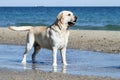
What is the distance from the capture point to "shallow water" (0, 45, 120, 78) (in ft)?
42.9

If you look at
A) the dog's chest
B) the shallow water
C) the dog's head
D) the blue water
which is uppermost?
the dog's head

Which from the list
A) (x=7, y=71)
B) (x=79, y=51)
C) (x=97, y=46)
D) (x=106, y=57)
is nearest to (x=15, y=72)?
(x=7, y=71)

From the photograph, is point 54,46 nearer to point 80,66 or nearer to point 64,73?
point 80,66

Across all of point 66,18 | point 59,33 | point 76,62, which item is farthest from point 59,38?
point 76,62

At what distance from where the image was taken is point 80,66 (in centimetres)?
1412

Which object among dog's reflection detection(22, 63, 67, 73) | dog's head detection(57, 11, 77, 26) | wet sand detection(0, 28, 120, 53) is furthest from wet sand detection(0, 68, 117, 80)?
wet sand detection(0, 28, 120, 53)

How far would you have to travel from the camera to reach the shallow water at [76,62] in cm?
1306

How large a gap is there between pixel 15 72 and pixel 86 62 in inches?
123

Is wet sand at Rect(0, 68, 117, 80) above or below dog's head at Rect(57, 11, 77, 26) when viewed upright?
below

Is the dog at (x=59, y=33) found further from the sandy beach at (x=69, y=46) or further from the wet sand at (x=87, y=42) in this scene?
the wet sand at (x=87, y=42)

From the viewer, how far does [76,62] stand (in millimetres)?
15180

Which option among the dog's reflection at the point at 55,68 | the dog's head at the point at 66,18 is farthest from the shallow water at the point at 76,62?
the dog's head at the point at 66,18

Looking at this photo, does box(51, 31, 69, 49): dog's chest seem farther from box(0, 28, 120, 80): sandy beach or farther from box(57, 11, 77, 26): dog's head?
box(0, 28, 120, 80): sandy beach

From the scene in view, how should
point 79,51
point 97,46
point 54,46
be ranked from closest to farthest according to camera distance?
point 54,46 → point 79,51 → point 97,46
